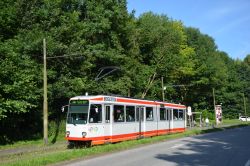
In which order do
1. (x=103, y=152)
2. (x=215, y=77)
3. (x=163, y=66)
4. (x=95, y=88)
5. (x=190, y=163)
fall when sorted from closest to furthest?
(x=190, y=163) < (x=103, y=152) < (x=95, y=88) < (x=163, y=66) < (x=215, y=77)

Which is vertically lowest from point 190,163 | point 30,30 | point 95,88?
point 190,163

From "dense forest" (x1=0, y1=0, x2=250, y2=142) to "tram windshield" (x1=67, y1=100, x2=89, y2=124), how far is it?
12.7 ft

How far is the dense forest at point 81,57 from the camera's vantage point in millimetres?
29844

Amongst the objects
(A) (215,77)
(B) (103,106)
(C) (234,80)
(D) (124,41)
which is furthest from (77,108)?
(C) (234,80)

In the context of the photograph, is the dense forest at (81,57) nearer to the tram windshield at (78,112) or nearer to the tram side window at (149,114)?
the tram windshield at (78,112)

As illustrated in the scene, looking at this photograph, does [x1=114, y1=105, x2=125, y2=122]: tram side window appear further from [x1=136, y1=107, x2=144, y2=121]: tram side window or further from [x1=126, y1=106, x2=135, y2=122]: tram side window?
[x1=136, y1=107, x2=144, y2=121]: tram side window

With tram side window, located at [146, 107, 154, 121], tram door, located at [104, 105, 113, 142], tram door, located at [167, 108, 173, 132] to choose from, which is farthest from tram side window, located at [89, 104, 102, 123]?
tram door, located at [167, 108, 173, 132]

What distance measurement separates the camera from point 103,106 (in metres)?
25.3

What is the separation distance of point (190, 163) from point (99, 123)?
10.8 metres

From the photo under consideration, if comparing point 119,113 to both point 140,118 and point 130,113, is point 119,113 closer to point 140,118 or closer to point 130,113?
point 130,113

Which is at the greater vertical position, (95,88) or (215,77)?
(215,77)

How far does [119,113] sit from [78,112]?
11.5 feet

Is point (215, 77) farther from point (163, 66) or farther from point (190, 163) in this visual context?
point (190, 163)

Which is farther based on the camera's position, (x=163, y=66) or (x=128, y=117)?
(x=163, y=66)
